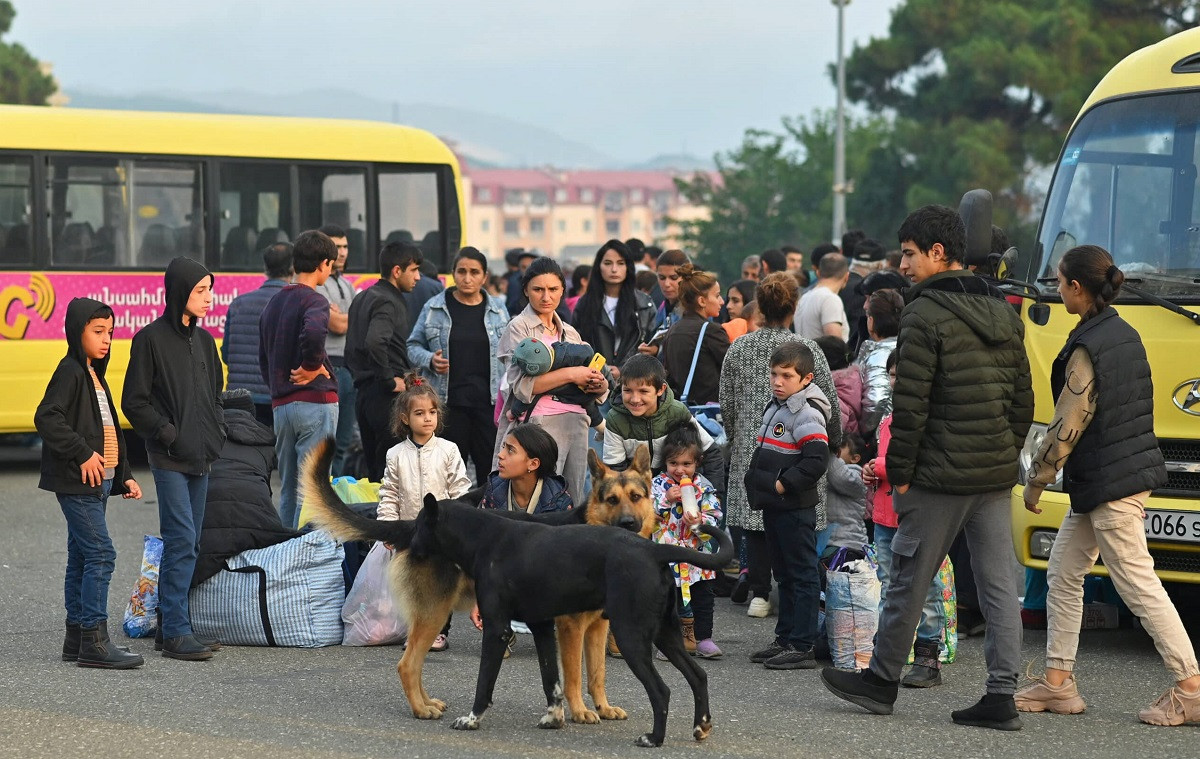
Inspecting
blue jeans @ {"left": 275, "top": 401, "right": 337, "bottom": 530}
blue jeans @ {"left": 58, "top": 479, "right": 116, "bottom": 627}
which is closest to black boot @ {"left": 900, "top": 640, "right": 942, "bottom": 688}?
blue jeans @ {"left": 58, "top": 479, "right": 116, "bottom": 627}

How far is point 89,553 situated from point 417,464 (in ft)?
5.55

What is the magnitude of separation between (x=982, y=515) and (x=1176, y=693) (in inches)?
43.5

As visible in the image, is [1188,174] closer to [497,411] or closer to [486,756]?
[497,411]

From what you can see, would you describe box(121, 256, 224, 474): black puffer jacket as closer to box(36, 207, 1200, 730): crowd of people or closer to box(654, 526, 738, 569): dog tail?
box(36, 207, 1200, 730): crowd of people

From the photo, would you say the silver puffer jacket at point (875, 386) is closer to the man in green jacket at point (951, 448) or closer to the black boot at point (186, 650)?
the man in green jacket at point (951, 448)

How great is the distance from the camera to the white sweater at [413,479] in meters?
8.02

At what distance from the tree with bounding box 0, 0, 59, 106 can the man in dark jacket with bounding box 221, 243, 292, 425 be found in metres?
31.6

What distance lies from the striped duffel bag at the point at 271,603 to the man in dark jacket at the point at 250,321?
3283 millimetres

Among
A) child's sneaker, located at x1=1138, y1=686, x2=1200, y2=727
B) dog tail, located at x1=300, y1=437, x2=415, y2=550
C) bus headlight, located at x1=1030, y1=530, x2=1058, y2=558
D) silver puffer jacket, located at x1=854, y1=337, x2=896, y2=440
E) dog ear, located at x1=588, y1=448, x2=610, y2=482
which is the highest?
silver puffer jacket, located at x1=854, y1=337, x2=896, y2=440

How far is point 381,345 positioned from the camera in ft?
33.3

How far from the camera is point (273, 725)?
6348mm

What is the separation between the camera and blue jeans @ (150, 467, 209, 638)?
7488mm

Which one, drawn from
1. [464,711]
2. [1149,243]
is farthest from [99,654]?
[1149,243]

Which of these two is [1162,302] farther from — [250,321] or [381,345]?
[250,321]
